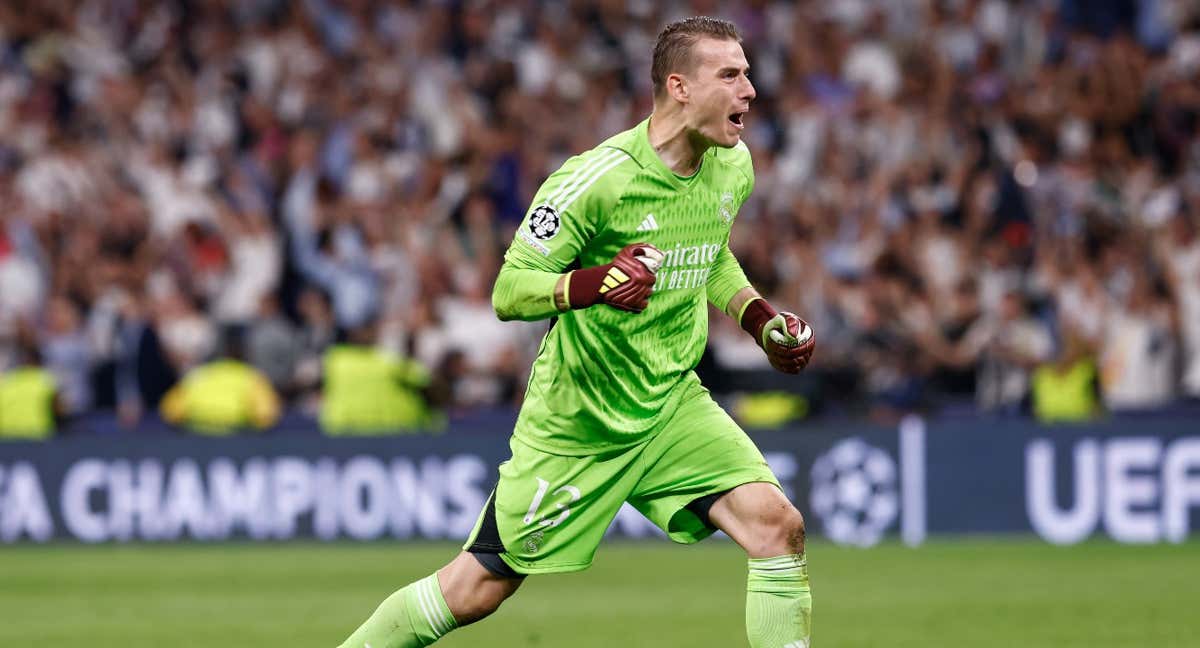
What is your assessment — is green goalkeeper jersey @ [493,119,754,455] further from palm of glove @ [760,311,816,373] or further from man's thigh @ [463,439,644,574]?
palm of glove @ [760,311,816,373]

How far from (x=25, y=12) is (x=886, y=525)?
10863mm

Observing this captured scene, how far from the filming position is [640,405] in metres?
7.07

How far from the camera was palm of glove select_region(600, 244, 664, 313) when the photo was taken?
6422 mm

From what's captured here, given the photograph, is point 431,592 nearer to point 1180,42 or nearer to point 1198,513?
point 1198,513

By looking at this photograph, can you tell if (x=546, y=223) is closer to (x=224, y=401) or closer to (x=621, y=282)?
(x=621, y=282)

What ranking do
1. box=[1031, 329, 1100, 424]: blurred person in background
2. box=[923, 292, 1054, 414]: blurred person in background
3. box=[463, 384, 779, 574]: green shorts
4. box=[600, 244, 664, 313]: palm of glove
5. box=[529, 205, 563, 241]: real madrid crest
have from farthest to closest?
box=[923, 292, 1054, 414]: blurred person in background, box=[1031, 329, 1100, 424]: blurred person in background, box=[463, 384, 779, 574]: green shorts, box=[529, 205, 563, 241]: real madrid crest, box=[600, 244, 664, 313]: palm of glove

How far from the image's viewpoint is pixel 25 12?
21.1m

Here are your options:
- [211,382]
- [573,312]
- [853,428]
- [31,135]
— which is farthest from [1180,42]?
[573,312]

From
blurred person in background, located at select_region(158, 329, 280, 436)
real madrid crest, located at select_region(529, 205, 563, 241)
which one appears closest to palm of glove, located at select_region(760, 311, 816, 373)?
real madrid crest, located at select_region(529, 205, 563, 241)

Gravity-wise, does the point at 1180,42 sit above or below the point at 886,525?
above

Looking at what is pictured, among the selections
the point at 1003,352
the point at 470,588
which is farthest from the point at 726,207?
the point at 1003,352

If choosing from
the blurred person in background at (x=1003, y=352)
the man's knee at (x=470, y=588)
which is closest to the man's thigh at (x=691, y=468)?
the man's knee at (x=470, y=588)

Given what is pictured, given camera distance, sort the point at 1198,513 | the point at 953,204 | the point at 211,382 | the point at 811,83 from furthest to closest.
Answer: the point at 811,83 < the point at 953,204 < the point at 211,382 < the point at 1198,513

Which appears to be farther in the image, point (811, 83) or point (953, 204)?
point (811, 83)
